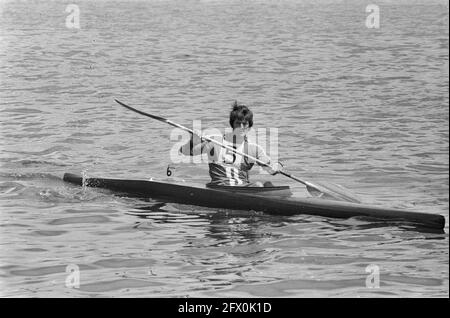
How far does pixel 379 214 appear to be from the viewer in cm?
1107

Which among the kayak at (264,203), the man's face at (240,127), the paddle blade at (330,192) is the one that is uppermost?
the man's face at (240,127)

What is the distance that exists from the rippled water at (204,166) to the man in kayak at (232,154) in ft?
1.66

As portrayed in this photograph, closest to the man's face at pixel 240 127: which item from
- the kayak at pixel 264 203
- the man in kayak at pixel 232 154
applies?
the man in kayak at pixel 232 154

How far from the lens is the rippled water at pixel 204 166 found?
9359 millimetres

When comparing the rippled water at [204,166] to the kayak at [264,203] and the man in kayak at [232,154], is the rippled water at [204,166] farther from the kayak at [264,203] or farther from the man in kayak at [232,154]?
the man in kayak at [232,154]

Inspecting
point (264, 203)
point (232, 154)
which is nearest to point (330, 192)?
point (264, 203)

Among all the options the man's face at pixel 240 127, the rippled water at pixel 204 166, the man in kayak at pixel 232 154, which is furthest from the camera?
the man in kayak at pixel 232 154

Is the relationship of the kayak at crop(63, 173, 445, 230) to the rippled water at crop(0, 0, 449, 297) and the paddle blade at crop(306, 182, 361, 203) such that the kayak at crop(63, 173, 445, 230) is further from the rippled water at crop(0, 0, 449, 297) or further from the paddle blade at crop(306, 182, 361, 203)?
the paddle blade at crop(306, 182, 361, 203)

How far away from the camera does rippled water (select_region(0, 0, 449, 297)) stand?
9.36m

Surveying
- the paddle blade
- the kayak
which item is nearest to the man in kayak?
the kayak

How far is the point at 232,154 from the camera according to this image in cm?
1185

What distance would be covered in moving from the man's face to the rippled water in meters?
0.96
